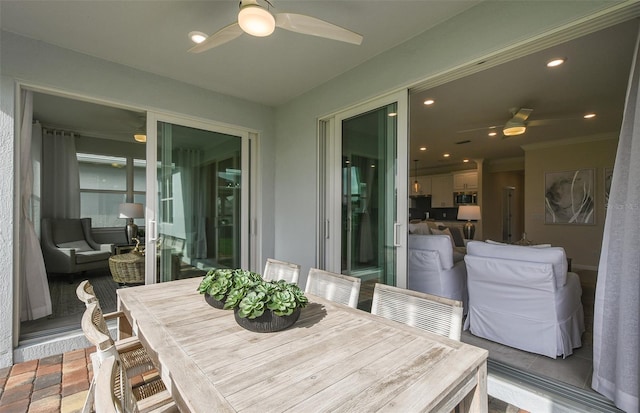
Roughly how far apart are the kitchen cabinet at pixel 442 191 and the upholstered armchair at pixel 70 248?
28.2 feet

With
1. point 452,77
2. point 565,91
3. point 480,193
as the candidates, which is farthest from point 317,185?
point 480,193

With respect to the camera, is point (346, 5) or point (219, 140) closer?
point (346, 5)

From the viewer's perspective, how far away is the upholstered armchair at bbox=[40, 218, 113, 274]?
180 inches

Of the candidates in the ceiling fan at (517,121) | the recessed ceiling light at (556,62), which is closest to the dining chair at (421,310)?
the recessed ceiling light at (556,62)

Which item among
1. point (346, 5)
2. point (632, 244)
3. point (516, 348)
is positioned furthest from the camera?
point (516, 348)

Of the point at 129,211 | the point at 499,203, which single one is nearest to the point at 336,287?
the point at 129,211

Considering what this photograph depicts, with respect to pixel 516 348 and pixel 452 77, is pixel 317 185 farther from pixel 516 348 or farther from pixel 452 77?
pixel 516 348

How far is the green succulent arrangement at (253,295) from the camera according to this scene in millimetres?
1205

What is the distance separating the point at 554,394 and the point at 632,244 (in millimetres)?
991

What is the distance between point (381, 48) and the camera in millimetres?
2553

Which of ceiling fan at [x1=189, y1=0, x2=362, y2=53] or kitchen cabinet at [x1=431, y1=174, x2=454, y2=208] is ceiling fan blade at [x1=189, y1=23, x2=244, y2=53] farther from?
kitchen cabinet at [x1=431, y1=174, x2=454, y2=208]

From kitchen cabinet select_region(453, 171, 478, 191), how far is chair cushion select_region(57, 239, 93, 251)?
29.2ft

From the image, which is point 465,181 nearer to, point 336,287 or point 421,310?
point 336,287

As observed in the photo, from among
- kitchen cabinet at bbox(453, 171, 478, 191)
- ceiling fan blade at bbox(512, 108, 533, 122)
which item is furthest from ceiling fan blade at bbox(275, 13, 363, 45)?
kitchen cabinet at bbox(453, 171, 478, 191)
